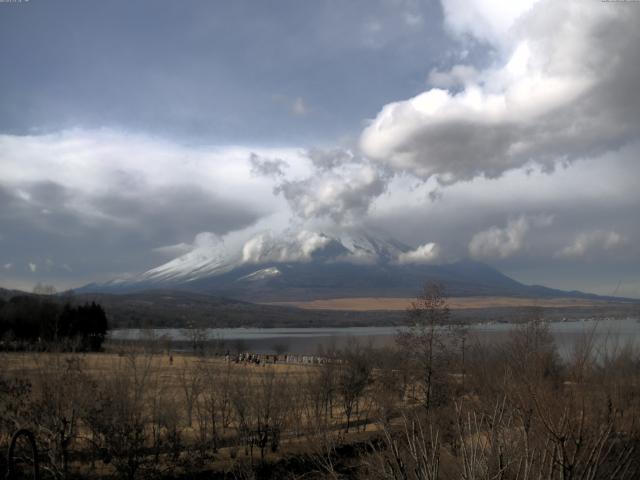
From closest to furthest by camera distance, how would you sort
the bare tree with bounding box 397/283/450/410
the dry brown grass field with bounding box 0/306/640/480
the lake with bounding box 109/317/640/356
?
the dry brown grass field with bounding box 0/306/640/480 → the lake with bounding box 109/317/640/356 → the bare tree with bounding box 397/283/450/410

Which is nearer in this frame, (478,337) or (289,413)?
(478,337)

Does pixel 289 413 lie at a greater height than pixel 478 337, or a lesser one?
lesser

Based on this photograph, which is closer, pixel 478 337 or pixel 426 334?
pixel 478 337

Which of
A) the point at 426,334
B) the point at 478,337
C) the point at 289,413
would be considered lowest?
the point at 289,413

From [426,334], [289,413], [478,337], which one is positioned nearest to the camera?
[478,337]

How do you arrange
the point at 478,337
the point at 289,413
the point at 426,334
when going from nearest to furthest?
the point at 478,337 < the point at 289,413 < the point at 426,334

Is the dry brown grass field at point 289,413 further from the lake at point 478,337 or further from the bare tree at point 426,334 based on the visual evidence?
the lake at point 478,337

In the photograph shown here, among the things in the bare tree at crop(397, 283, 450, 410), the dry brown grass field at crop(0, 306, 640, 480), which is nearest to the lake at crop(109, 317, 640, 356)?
the dry brown grass field at crop(0, 306, 640, 480)

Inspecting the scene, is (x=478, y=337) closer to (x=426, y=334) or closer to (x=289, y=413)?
(x=426, y=334)

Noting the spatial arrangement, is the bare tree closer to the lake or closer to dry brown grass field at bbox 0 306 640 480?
dry brown grass field at bbox 0 306 640 480

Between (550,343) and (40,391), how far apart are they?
79.4ft

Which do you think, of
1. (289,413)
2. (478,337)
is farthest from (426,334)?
(289,413)

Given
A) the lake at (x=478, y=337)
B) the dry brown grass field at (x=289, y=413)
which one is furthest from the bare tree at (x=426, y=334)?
the lake at (x=478, y=337)

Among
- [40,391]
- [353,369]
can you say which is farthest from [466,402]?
[353,369]
